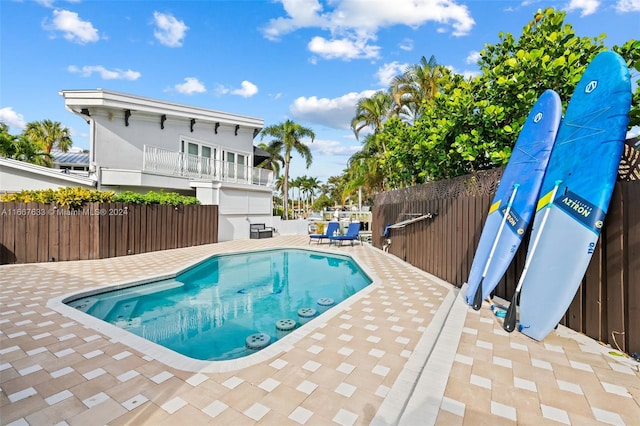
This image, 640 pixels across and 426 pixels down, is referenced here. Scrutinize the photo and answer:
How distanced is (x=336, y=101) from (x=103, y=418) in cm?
2937

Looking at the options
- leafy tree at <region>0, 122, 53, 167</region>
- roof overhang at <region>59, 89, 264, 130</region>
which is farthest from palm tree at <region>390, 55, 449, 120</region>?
leafy tree at <region>0, 122, 53, 167</region>

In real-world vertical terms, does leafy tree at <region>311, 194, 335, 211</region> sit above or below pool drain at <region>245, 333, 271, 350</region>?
above

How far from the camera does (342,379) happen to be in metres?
2.68

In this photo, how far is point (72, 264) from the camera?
815 centimetres

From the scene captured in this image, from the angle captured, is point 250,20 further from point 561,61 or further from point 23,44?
point 561,61

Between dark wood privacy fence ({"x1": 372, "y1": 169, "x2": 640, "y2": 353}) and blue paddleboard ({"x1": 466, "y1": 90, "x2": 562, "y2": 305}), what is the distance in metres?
0.35

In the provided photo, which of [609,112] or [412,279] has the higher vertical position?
[609,112]

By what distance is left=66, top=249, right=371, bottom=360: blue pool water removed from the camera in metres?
4.42

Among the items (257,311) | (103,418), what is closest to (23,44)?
(257,311)

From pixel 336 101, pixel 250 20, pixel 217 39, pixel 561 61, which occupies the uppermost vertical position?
pixel 336 101

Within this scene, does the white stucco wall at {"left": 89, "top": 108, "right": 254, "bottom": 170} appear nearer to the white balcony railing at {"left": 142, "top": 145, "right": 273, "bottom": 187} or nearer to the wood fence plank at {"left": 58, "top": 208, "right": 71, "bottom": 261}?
the white balcony railing at {"left": 142, "top": 145, "right": 273, "bottom": 187}

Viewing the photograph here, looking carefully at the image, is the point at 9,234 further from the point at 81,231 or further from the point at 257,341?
the point at 257,341

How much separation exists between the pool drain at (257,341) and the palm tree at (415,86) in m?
12.7

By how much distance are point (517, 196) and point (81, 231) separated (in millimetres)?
11431
